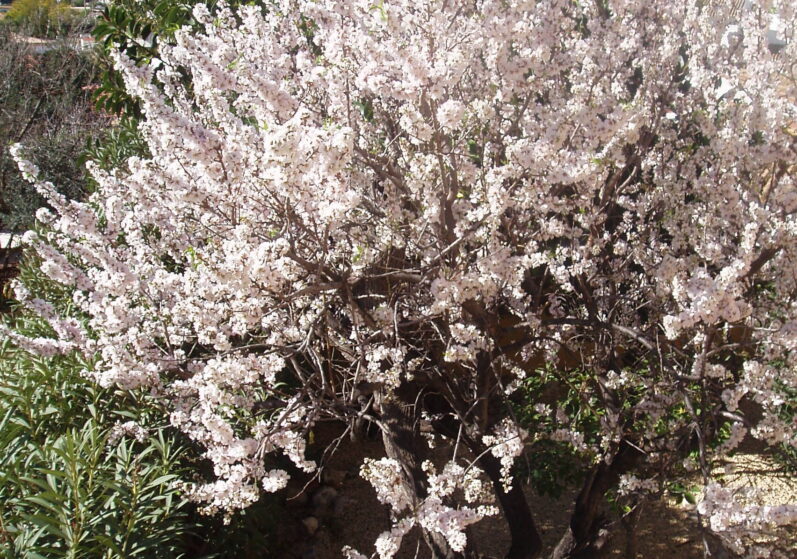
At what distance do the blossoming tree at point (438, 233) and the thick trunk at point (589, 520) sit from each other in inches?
0.5

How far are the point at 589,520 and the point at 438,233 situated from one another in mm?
1954

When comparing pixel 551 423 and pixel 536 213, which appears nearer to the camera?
pixel 536 213

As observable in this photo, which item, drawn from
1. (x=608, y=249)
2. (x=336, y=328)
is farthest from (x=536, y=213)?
(x=336, y=328)

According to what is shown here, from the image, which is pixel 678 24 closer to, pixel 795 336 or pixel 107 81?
pixel 795 336

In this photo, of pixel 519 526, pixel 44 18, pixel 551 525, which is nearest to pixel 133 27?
pixel 519 526

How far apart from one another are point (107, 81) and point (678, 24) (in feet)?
15.8

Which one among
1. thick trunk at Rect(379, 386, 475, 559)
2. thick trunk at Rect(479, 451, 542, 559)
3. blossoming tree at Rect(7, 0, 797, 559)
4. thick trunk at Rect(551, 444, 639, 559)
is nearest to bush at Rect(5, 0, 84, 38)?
blossoming tree at Rect(7, 0, 797, 559)

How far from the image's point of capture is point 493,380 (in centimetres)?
413

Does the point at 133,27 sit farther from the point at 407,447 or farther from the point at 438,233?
the point at 407,447

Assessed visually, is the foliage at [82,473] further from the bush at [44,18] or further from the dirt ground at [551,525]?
the bush at [44,18]

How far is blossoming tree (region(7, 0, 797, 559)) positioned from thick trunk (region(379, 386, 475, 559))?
0.05ft

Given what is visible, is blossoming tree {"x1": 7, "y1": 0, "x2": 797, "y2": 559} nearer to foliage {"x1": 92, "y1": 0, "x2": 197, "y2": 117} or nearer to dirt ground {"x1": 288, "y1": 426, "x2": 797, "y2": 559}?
dirt ground {"x1": 288, "y1": 426, "x2": 797, "y2": 559}

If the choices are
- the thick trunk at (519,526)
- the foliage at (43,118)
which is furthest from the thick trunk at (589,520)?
the foliage at (43,118)

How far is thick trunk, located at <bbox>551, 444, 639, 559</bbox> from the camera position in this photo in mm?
3629
